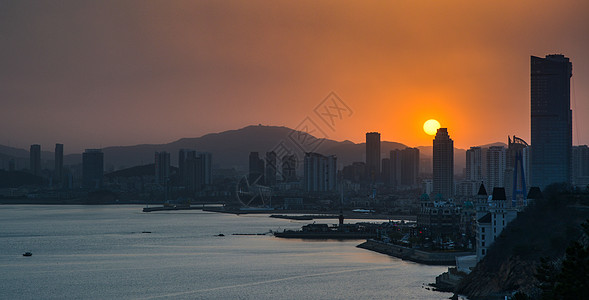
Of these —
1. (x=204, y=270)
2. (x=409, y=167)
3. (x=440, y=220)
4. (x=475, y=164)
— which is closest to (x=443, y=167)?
(x=475, y=164)

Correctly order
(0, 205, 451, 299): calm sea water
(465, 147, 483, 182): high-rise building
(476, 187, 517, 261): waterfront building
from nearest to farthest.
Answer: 1. (0, 205, 451, 299): calm sea water
2. (476, 187, 517, 261): waterfront building
3. (465, 147, 483, 182): high-rise building

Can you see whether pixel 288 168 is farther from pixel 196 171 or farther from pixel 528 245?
pixel 528 245

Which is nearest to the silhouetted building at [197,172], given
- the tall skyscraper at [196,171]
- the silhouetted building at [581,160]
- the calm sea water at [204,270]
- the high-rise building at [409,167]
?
the tall skyscraper at [196,171]

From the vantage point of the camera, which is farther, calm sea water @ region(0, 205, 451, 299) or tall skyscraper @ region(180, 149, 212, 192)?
tall skyscraper @ region(180, 149, 212, 192)

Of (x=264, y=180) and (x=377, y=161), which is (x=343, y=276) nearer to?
(x=264, y=180)

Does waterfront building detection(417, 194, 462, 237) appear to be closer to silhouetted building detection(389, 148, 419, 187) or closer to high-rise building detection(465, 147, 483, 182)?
high-rise building detection(465, 147, 483, 182)

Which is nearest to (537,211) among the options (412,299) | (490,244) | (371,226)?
(490,244)

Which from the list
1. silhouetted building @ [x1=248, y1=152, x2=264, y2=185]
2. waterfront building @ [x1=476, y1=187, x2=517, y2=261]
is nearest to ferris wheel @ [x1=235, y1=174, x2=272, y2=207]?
silhouetted building @ [x1=248, y1=152, x2=264, y2=185]
